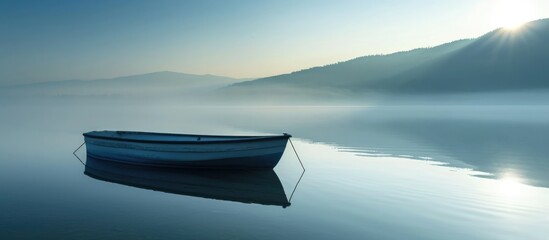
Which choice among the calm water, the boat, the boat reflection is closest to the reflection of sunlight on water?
the calm water

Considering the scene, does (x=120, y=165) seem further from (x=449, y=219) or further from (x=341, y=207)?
(x=449, y=219)

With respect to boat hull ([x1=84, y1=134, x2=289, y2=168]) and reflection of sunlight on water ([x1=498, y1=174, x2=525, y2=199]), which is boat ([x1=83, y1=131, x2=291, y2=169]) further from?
reflection of sunlight on water ([x1=498, y1=174, x2=525, y2=199])

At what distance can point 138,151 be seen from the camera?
81.8 feet

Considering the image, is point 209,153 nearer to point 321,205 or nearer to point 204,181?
point 204,181

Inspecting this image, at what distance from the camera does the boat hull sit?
73.5 feet

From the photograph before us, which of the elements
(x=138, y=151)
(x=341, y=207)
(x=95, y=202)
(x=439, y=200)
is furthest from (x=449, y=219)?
(x=138, y=151)

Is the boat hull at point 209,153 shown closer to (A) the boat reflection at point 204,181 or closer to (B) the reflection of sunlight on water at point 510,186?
(A) the boat reflection at point 204,181

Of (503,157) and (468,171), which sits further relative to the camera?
(503,157)

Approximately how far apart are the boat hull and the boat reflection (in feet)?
1.49

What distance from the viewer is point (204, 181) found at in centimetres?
2116

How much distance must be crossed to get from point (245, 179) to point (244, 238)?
30.1ft

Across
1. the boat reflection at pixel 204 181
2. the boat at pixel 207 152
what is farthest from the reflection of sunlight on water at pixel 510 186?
the boat at pixel 207 152

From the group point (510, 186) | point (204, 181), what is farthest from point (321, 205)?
point (510, 186)

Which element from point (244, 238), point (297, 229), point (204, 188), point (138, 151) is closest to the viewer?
point (244, 238)
